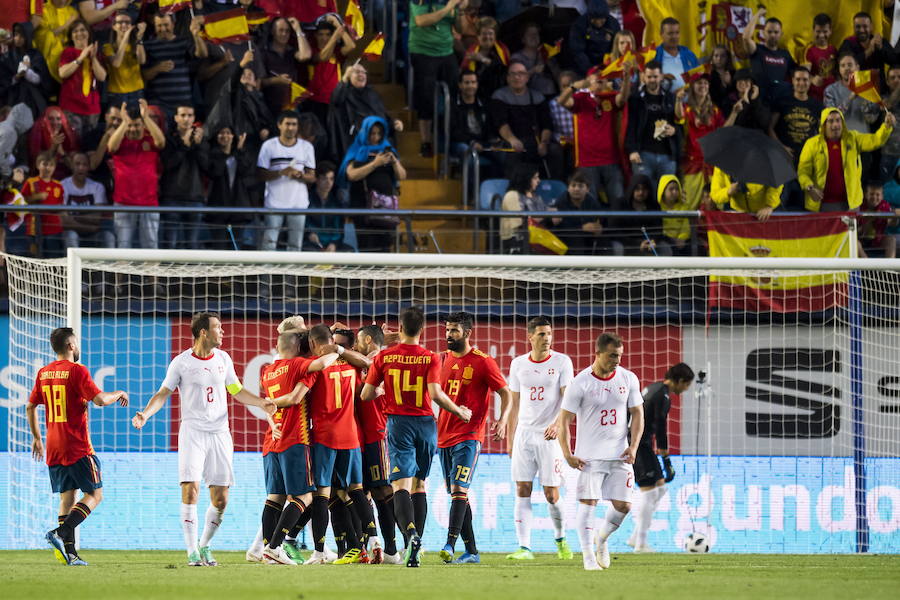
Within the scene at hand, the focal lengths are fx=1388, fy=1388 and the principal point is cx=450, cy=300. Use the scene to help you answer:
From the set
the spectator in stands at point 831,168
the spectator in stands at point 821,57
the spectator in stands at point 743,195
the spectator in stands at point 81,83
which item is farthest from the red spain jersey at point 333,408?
the spectator in stands at point 821,57

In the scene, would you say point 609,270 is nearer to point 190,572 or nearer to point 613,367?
point 613,367

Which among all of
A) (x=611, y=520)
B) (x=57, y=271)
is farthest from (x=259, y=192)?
(x=611, y=520)

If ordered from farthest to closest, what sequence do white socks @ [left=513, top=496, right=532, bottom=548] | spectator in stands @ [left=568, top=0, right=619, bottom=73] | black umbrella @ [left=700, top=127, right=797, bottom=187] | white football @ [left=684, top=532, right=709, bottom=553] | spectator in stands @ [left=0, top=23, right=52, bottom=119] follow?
spectator in stands @ [left=568, top=0, right=619, bottom=73]
spectator in stands @ [left=0, top=23, right=52, bottom=119]
black umbrella @ [left=700, top=127, right=797, bottom=187]
white football @ [left=684, top=532, right=709, bottom=553]
white socks @ [left=513, top=496, right=532, bottom=548]

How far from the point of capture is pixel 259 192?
1531cm

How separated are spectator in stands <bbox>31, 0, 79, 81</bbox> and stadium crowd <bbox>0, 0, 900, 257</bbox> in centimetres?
3

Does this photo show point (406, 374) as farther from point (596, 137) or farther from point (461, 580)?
point (596, 137)

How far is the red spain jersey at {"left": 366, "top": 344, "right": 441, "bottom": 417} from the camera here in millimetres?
10461

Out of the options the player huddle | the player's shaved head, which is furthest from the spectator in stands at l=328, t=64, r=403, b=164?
the player's shaved head

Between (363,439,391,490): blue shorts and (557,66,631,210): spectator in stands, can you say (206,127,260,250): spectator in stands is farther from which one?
(363,439,391,490): blue shorts

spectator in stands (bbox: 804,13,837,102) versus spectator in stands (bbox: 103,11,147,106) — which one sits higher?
spectator in stands (bbox: 804,13,837,102)

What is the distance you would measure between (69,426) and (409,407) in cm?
259

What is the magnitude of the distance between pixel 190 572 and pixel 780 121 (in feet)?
32.6

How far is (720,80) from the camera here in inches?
663

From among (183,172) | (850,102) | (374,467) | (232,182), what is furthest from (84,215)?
(850,102)
